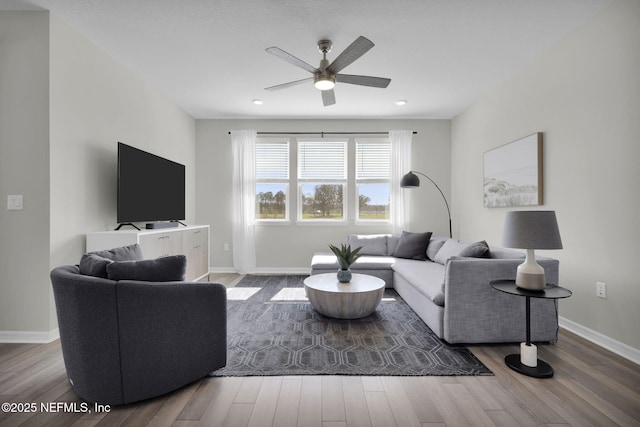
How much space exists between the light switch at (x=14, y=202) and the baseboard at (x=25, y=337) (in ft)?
3.33

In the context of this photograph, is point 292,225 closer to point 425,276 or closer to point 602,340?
point 425,276

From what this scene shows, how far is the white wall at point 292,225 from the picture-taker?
17.3 feet

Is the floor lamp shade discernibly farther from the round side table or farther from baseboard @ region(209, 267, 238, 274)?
baseboard @ region(209, 267, 238, 274)

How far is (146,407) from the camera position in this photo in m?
1.67

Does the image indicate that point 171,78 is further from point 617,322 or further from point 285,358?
point 617,322

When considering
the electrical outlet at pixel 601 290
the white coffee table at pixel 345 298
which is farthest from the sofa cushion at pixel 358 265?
the electrical outlet at pixel 601 290

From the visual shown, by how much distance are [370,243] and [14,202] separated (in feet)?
13.2

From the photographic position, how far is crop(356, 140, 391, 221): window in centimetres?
532

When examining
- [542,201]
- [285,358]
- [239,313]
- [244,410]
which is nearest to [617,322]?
[542,201]

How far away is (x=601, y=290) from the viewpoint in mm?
2463

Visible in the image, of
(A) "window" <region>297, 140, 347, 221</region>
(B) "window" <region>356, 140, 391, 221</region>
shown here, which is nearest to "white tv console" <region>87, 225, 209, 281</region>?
(A) "window" <region>297, 140, 347, 221</region>

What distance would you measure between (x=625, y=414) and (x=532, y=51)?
10.1 feet

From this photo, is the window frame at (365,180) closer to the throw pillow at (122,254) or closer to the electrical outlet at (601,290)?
the electrical outlet at (601,290)

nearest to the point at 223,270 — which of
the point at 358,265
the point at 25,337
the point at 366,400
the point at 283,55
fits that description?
the point at 358,265
